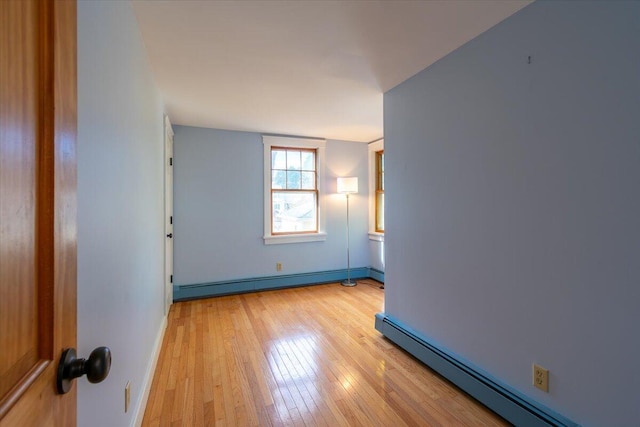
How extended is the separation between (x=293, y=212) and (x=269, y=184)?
1.92 ft

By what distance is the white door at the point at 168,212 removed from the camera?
10.5 ft

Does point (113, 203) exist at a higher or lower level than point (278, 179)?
lower

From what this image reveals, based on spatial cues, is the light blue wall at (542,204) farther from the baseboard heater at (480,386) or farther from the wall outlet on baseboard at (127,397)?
the wall outlet on baseboard at (127,397)

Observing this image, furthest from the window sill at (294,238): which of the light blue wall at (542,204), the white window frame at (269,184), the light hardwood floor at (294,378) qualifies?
the light blue wall at (542,204)

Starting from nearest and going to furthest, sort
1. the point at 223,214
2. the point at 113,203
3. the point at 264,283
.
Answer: the point at 113,203 < the point at 223,214 < the point at 264,283

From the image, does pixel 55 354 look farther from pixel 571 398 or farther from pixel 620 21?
pixel 620 21

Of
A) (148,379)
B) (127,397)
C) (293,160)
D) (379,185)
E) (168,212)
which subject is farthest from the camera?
(379,185)

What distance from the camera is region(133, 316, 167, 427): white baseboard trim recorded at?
1.65 metres

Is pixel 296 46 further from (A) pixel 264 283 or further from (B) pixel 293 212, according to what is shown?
(A) pixel 264 283

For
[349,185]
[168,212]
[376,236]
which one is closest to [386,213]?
[349,185]

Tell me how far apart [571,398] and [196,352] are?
100 inches

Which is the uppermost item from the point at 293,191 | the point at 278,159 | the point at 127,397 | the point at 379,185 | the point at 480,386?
the point at 278,159

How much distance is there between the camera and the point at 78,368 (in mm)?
543

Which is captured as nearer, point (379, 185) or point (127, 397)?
point (127, 397)
